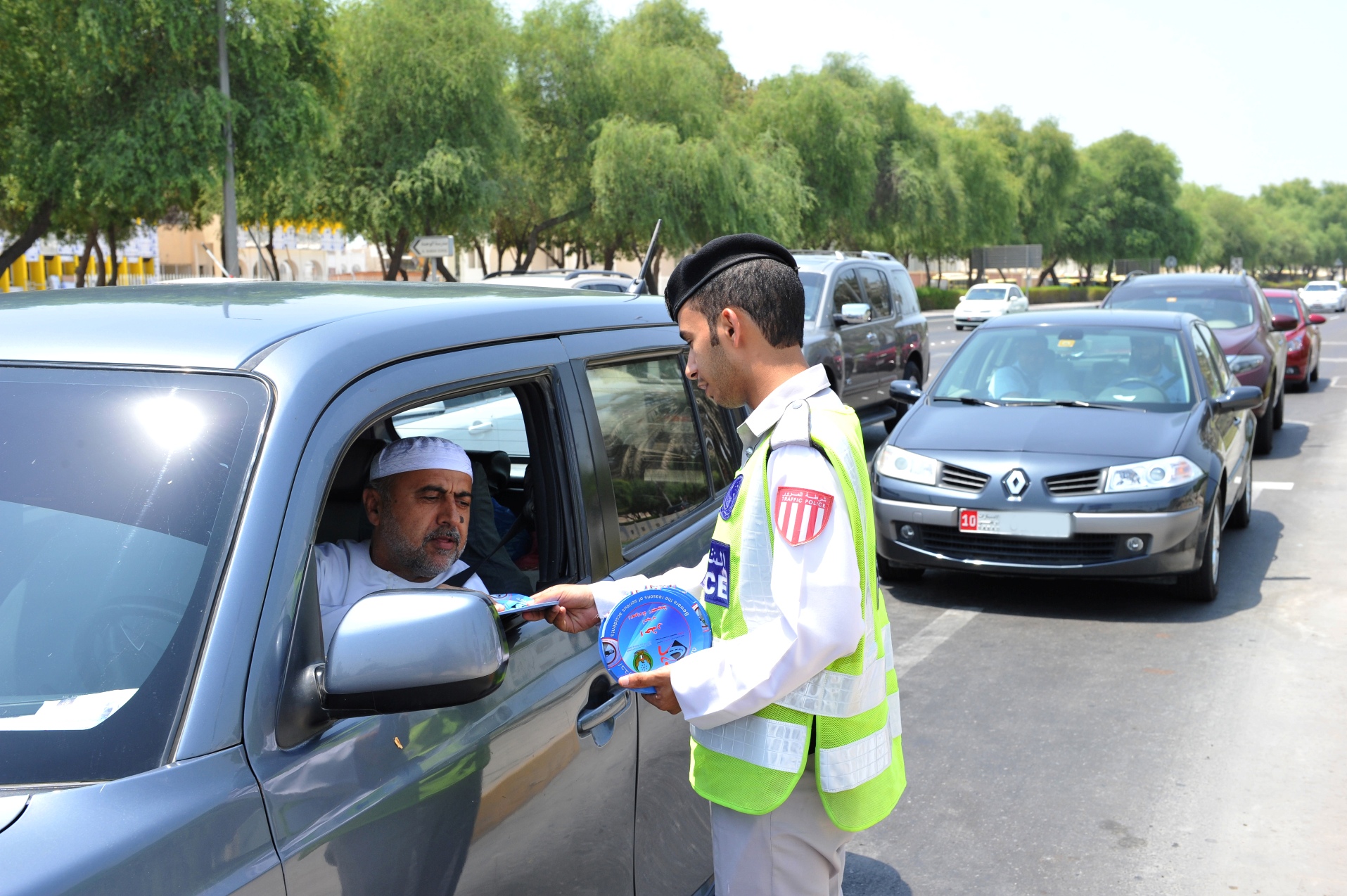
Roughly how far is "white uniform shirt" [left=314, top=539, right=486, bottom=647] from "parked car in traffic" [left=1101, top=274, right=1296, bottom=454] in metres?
12.4

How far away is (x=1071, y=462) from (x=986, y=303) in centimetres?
4107

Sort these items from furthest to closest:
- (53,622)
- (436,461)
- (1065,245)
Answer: (1065,245), (436,461), (53,622)

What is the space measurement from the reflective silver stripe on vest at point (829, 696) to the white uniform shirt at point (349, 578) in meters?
0.82

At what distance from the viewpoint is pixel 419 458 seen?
267 centimetres

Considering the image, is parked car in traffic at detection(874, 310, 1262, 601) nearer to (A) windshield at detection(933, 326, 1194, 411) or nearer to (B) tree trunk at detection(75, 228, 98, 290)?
(A) windshield at detection(933, 326, 1194, 411)

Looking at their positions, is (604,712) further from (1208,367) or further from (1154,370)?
(1208,367)

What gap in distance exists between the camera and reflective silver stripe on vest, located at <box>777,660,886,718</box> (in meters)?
1.98

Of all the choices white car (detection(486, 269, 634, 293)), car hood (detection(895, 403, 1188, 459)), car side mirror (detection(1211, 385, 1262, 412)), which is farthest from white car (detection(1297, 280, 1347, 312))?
car hood (detection(895, 403, 1188, 459))

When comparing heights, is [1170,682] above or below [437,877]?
below

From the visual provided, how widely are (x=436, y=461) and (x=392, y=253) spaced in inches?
1270

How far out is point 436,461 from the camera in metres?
2.68

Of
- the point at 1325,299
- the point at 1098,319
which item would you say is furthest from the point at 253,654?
the point at 1325,299

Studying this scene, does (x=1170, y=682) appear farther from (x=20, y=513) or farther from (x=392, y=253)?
(x=392, y=253)

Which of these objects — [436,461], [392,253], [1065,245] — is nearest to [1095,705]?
[436,461]
